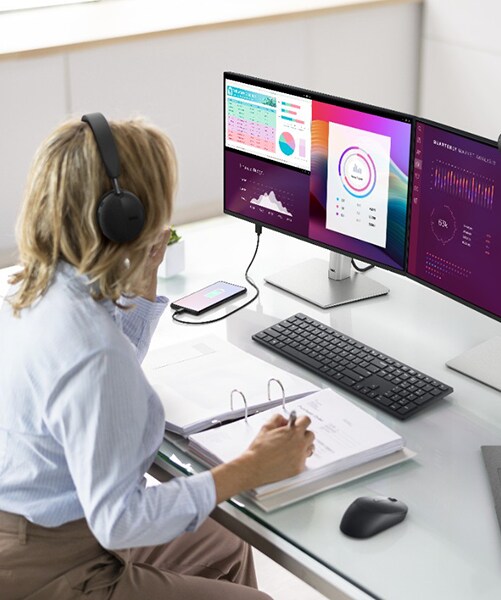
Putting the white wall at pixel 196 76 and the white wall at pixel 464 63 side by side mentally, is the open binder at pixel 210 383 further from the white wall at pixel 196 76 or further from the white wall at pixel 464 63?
the white wall at pixel 464 63

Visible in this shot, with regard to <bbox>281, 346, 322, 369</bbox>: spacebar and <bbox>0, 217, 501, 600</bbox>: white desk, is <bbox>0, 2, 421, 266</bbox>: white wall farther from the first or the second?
<bbox>281, 346, 322, 369</bbox>: spacebar

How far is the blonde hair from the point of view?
140 cm

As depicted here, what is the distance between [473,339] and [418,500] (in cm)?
57

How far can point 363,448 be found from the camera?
159 centimetres

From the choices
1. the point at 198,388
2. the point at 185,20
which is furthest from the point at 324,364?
the point at 185,20

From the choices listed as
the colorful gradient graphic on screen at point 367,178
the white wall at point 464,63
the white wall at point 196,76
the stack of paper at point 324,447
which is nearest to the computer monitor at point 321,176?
the colorful gradient graphic on screen at point 367,178

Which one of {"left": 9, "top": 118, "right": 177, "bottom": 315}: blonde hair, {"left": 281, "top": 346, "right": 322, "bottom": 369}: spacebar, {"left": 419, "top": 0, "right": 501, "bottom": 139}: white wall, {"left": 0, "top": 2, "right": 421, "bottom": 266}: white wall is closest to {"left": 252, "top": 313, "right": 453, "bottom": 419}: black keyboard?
{"left": 281, "top": 346, "right": 322, "bottom": 369}: spacebar

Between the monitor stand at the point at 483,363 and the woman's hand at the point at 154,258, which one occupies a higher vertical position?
the woman's hand at the point at 154,258

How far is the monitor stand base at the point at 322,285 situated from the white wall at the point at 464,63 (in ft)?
5.81

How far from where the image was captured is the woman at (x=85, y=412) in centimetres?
137

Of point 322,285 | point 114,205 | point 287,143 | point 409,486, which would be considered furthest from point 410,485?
point 287,143

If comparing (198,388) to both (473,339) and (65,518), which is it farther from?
(473,339)

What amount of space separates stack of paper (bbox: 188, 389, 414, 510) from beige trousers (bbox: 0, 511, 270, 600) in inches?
7.4

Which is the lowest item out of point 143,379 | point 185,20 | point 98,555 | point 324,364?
point 98,555
